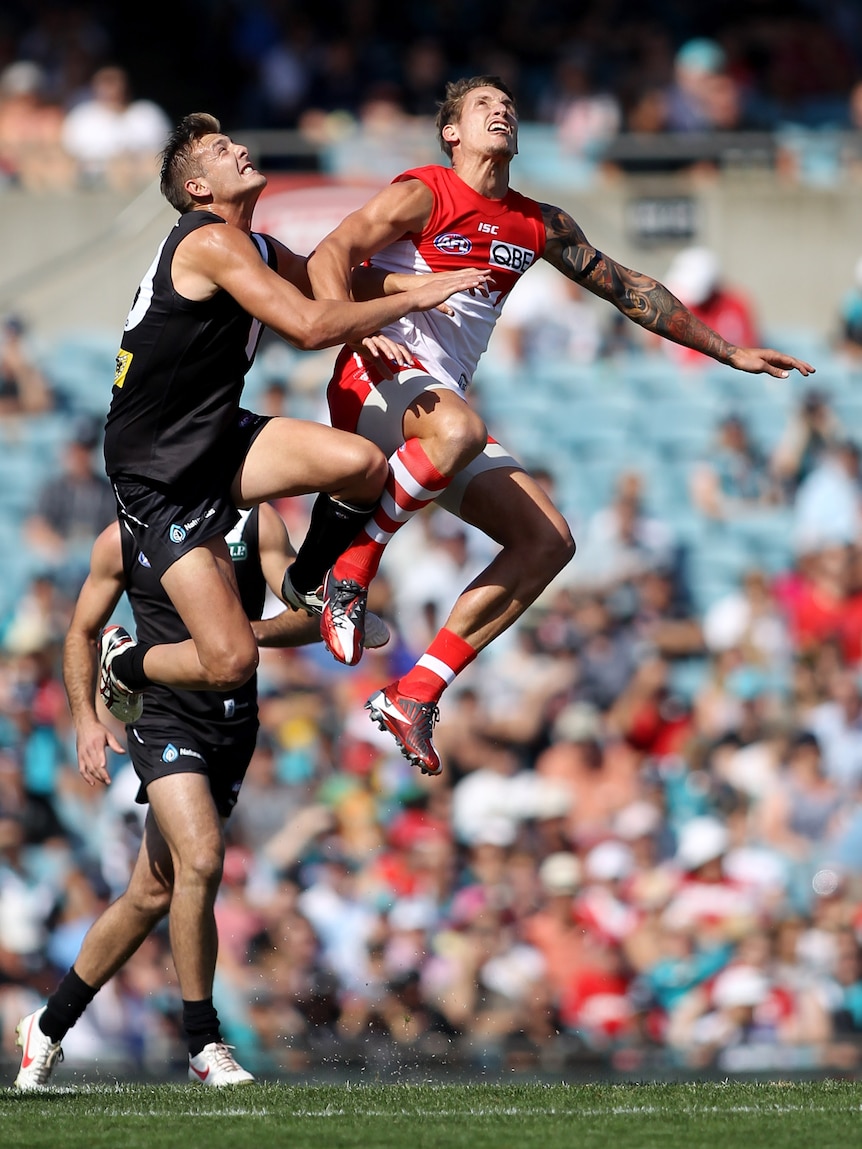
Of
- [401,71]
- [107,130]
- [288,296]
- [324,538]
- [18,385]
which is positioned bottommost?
[324,538]

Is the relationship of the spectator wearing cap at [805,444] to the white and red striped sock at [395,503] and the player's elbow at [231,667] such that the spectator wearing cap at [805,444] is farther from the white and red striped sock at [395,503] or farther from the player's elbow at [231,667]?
the player's elbow at [231,667]

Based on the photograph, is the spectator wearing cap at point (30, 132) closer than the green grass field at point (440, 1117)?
No

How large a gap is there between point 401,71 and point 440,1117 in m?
12.3

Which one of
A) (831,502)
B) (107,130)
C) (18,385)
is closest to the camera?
(831,502)

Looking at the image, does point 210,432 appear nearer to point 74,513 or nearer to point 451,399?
point 451,399

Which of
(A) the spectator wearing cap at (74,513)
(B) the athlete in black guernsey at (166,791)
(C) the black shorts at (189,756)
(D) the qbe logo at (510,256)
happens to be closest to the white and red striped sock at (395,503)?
(B) the athlete in black guernsey at (166,791)

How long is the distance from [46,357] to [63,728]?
387 cm

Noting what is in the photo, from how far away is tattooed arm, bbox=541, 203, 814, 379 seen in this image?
732 cm

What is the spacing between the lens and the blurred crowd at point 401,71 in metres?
15.2

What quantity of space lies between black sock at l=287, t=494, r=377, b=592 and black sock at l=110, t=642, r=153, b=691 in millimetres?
624

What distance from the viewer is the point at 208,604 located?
679 cm

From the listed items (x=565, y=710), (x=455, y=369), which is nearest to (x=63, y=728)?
(x=565, y=710)

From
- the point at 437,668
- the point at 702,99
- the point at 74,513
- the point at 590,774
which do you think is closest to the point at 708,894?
the point at 590,774

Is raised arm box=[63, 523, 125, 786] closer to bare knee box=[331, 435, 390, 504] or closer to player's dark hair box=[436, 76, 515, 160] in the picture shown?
bare knee box=[331, 435, 390, 504]
